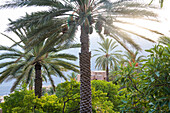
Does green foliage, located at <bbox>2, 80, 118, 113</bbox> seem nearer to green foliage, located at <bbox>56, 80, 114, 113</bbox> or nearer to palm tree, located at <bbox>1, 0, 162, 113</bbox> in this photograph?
green foliage, located at <bbox>56, 80, 114, 113</bbox>

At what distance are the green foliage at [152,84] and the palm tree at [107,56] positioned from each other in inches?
910

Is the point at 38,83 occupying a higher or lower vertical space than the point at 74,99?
lower

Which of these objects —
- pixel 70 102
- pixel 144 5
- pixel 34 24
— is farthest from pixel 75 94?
pixel 144 5

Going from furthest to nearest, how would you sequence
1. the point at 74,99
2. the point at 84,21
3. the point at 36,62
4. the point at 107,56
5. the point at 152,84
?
the point at 107,56 < the point at 36,62 < the point at 74,99 < the point at 84,21 < the point at 152,84

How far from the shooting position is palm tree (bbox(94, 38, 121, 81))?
27.2 meters

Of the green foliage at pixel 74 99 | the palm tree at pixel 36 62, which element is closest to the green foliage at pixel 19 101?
the green foliage at pixel 74 99

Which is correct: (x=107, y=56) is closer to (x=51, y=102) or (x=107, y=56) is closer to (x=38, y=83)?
(x=38, y=83)

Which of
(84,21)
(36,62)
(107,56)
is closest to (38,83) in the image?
(36,62)

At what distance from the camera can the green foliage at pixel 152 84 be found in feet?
10.2

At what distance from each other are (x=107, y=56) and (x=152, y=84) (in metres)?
25.2

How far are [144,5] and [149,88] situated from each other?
16.5 ft

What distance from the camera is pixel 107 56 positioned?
92.7 feet

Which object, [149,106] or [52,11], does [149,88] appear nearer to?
[149,106]

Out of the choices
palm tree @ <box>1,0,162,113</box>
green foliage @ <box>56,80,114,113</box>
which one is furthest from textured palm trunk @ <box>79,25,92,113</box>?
green foliage @ <box>56,80,114,113</box>
